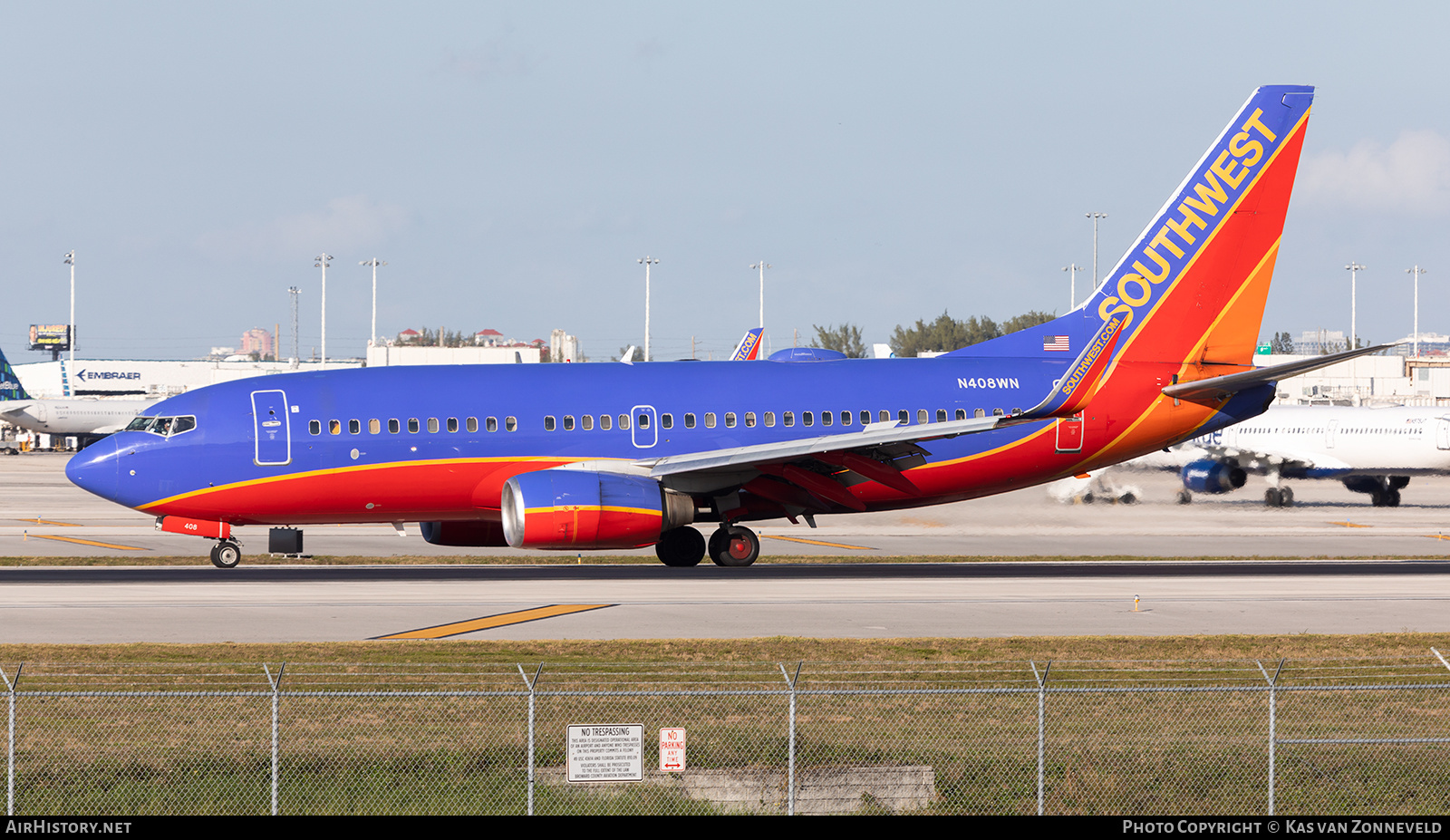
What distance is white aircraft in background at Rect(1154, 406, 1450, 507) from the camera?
62375mm

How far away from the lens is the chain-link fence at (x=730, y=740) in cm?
1438

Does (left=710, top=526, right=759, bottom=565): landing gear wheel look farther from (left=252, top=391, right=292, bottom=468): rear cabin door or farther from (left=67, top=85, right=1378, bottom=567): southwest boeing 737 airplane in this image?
(left=252, top=391, right=292, bottom=468): rear cabin door

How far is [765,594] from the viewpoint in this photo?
1174 inches

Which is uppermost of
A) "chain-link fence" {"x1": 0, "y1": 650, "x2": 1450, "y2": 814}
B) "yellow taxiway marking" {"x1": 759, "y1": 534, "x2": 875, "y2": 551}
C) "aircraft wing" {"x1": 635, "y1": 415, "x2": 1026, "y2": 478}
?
"aircraft wing" {"x1": 635, "y1": 415, "x2": 1026, "y2": 478}

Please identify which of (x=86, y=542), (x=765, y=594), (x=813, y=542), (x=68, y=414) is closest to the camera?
(x=765, y=594)

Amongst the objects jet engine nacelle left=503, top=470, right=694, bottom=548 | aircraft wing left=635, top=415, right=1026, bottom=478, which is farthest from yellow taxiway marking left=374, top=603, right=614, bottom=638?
aircraft wing left=635, top=415, right=1026, bottom=478

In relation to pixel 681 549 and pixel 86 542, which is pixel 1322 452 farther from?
pixel 86 542

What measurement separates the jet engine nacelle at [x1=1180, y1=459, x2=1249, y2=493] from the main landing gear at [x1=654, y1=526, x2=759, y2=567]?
32.9 m

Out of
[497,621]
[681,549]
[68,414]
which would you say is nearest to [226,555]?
[681,549]

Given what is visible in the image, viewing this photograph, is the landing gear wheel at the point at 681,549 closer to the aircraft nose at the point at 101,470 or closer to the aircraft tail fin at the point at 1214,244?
the aircraft tail fin at the point at 1214,244

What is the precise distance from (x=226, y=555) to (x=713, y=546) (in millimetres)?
11441

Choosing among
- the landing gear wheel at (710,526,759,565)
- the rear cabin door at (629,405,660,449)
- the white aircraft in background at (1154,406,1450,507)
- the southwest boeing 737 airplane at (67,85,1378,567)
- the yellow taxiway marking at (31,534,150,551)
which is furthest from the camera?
the white aircraft in background at (1154,406,1450,507)

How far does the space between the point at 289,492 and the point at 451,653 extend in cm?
1312
